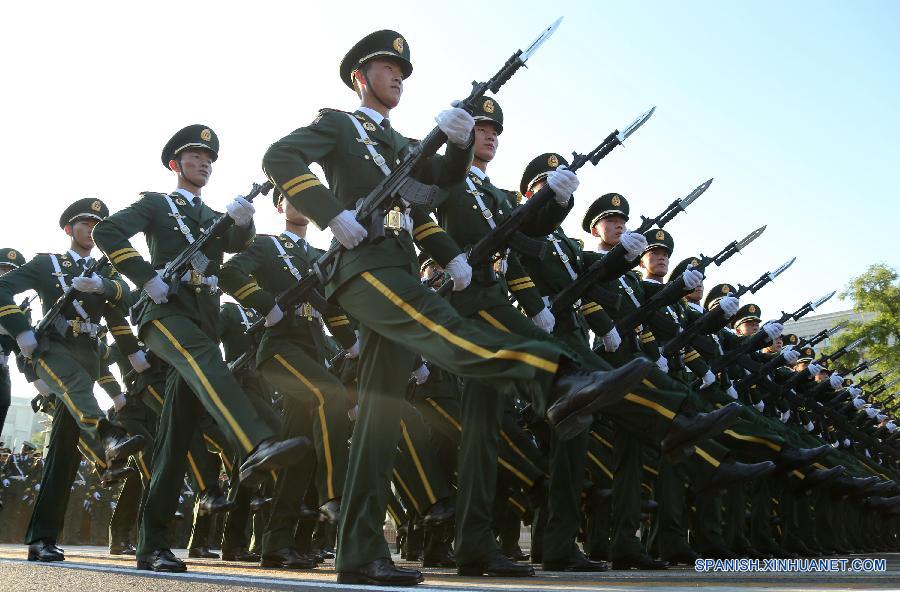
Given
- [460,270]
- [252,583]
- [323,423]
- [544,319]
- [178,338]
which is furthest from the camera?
[544,319]

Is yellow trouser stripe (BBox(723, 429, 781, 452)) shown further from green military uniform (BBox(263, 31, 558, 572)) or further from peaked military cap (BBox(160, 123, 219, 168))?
peaked military cap (BBox(160, 123, 219, 168))

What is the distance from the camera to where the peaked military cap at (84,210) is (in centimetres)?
716

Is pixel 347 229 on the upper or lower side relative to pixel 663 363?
lower

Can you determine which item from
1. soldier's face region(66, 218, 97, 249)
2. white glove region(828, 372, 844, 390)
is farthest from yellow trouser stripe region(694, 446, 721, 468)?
white glove region(828, 372, 844, 390)

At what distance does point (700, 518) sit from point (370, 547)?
4506mm

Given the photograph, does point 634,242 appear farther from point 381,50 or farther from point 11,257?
point 11,257

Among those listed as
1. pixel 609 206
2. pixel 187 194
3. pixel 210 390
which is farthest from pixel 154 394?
pixel 609 206

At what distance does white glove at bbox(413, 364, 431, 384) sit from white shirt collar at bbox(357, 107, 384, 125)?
238cm

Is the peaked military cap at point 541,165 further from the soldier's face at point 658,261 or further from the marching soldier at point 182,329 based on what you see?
the marching soldier at point 182,329

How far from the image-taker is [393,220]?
3.89 metres

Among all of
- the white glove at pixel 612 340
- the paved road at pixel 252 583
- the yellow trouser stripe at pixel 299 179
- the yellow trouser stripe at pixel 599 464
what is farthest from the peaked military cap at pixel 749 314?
the yellow trouser stripe at pixel 299 179

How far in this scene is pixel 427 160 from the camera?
400 centimetres

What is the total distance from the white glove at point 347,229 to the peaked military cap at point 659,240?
16.4 ft

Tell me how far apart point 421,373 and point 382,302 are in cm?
284
